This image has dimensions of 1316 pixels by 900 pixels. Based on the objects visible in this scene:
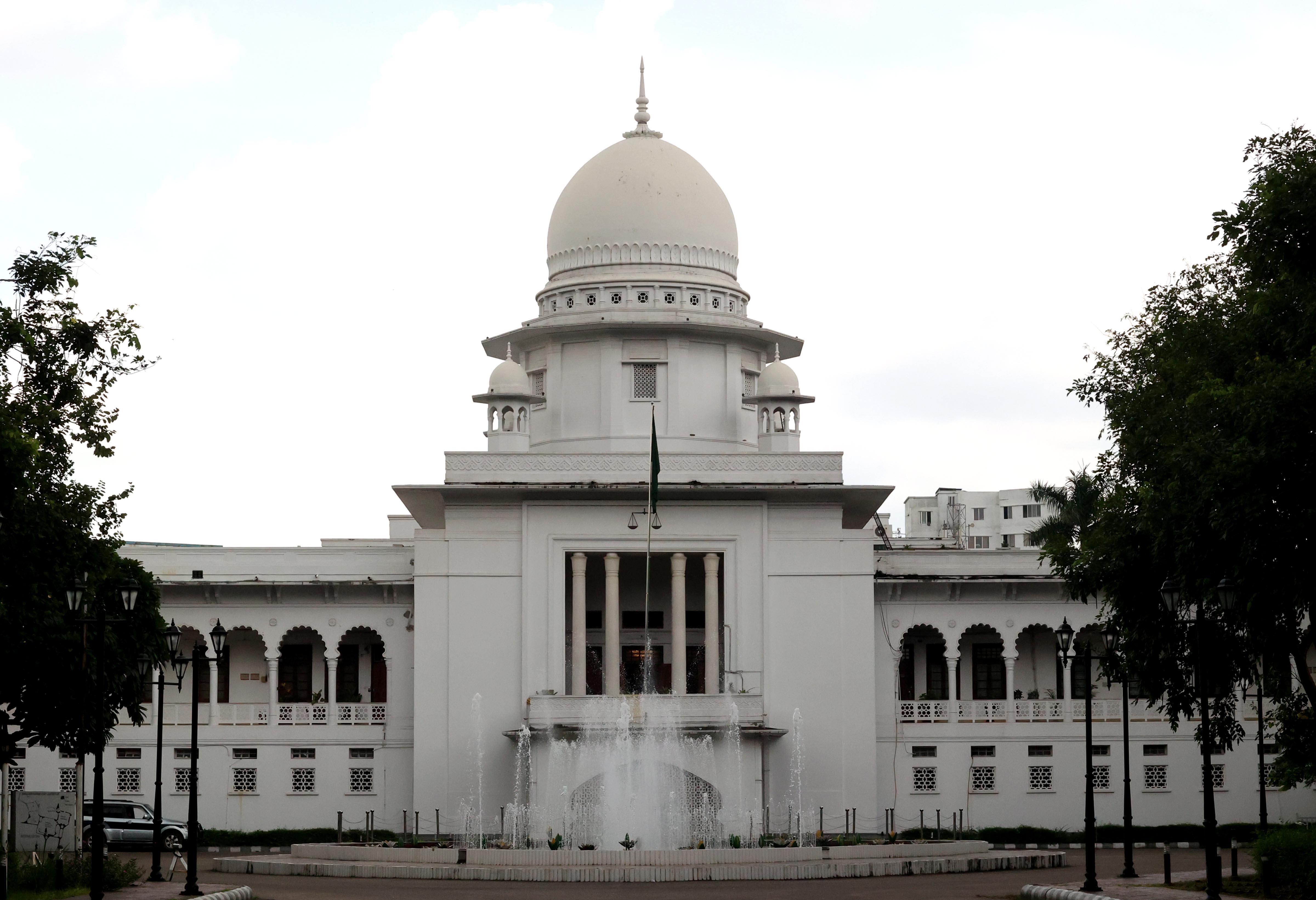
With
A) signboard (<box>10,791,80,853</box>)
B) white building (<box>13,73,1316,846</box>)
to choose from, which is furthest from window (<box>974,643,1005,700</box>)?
signboard (<box>10,791,80,853</box>)

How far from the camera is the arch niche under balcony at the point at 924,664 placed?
52594mm

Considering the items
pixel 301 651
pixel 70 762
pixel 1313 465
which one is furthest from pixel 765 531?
pixel 1313 465

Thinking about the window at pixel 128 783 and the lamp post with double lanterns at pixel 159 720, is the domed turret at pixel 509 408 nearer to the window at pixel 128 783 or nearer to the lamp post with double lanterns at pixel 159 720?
the window at pixel 128 783

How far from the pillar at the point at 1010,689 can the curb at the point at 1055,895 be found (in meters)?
21.0

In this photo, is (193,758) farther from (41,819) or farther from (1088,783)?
(1088,783)

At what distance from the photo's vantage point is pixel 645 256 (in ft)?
176

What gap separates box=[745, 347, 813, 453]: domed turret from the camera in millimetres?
50812

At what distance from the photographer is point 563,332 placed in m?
52.9

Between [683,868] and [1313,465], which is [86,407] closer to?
[683,868]

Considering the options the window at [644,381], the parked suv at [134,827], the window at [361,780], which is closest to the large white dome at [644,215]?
the window at [644,381]

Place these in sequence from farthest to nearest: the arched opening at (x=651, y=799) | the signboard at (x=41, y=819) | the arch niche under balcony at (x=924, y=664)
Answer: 1. the arch niche under balcony at (x=924, y=664)
2. the arched opening at (x=651, y=799)
3. the signboard at (x=41, y=819)

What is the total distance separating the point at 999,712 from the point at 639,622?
1032cm

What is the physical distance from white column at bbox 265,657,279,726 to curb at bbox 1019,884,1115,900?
85.4 ft

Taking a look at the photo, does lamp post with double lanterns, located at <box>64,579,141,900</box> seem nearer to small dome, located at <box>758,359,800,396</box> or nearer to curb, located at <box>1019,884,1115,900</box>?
curb, located at <box>1019,884,1115,900</box>
